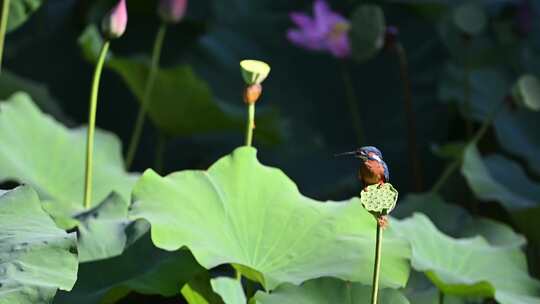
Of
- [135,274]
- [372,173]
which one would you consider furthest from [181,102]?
[372,173]

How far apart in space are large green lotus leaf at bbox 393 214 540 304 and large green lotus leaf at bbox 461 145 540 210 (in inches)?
13.7

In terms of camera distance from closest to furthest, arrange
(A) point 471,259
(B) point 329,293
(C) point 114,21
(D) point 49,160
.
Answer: (B) point 329,293, (C) point 114,21, (A) point 471,259, (D) point 49,160

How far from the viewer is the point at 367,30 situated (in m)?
2.15

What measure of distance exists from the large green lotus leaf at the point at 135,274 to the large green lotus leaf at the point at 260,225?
0.06 metres

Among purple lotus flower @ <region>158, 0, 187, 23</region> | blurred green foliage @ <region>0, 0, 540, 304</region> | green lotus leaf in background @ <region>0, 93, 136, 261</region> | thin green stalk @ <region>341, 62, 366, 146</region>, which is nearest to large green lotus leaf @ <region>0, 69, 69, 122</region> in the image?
blurred green foliage @ <region>0, 0, 540, 304</region>

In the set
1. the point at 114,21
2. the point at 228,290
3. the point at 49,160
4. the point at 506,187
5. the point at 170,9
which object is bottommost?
the point at 506,187

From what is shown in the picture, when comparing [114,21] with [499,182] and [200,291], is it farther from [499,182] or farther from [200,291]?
[499,182]

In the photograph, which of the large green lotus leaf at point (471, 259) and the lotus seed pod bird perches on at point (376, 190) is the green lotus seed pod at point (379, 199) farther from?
the large green lotus leaf at point (471, 259)

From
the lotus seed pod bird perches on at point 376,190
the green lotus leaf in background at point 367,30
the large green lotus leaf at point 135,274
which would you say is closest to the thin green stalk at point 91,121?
the large green lotus leaf at point 135,274

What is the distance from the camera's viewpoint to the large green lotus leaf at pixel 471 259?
1.46m

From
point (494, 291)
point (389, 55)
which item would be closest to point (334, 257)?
point (494, 291)

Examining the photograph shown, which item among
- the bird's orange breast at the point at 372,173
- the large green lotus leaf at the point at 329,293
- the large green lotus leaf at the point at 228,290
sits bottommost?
the large green lotus leaf at the point at 228,290

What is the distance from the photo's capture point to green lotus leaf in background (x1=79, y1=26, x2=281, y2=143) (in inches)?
85.1

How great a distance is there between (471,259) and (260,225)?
0.37 metres
